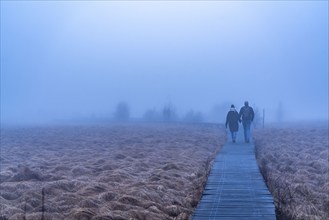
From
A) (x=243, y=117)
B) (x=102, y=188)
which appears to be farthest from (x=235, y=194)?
(x=243, y=117)

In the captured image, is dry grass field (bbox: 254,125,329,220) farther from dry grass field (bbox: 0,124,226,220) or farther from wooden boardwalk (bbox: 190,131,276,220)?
dry grass field (bbox: 0,124,226,220)

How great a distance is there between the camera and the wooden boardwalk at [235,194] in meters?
13.6

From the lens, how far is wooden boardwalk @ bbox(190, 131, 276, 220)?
44.6 ft

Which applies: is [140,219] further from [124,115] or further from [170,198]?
[124,115]

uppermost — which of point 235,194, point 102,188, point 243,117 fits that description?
point 243,117

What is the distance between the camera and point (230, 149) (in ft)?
91.4

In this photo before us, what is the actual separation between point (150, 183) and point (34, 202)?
4.45 metres

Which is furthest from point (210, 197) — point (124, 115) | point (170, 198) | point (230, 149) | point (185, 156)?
point (124, 115)

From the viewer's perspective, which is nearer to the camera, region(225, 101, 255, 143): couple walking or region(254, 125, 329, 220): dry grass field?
region(254, 125, 329, 220): dry grass field

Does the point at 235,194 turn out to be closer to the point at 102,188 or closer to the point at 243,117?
the point at 102,188

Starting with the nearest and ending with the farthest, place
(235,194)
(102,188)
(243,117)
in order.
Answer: (235,194) < (102,188) < (243,117)

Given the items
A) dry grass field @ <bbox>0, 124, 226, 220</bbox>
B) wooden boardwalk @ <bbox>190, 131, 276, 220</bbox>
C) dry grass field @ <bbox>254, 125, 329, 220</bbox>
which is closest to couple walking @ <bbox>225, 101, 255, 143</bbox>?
dry grass field @ <bbox>254, 125, 329, 220</bbox>

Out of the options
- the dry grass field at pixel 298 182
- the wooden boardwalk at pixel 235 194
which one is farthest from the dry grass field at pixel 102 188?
the dry grass field at pixel 298 182

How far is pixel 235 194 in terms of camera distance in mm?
15898
